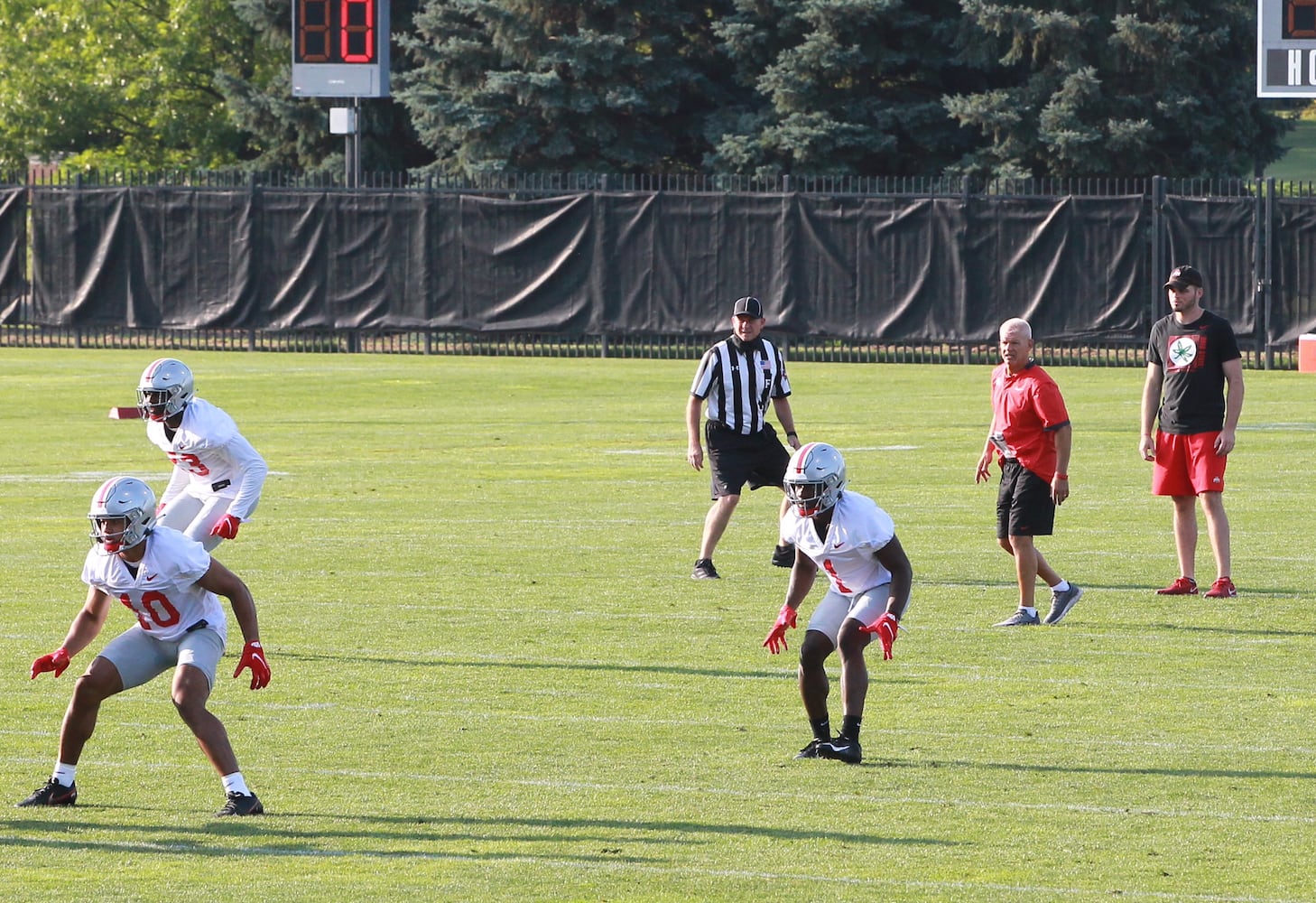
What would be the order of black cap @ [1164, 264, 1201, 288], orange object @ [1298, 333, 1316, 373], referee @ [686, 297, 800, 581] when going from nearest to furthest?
black cap @ [1164, 264, 1201, 288]
referee @ [686, 297, 800, 581]
orange object @ [1298, 333, 1316, 373]

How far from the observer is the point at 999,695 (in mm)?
9914

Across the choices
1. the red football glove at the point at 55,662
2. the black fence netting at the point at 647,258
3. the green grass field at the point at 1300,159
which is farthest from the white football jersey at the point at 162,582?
the green grass field at the point at 1300,159

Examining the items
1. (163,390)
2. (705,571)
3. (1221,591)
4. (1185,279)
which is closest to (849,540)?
(163,390)

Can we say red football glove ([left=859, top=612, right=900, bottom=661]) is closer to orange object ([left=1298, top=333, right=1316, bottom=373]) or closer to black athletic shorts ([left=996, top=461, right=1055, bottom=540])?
black athletic shorts ([left=996, top=461, right=1055, bottom=540])

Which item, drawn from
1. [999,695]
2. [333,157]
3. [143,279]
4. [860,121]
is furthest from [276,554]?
[333,157]

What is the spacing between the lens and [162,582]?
7648 mm

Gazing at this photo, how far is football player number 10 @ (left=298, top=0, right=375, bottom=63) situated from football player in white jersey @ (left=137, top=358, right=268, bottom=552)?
1030 inches

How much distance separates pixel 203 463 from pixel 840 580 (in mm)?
3606

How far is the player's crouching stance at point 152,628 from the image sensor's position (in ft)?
24.8

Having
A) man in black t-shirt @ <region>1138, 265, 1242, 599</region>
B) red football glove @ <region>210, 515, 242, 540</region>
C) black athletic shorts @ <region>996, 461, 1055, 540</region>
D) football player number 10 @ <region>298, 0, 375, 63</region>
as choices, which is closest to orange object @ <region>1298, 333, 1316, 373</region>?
football player number 10 @ <region>298, 0, 375, 63</region>

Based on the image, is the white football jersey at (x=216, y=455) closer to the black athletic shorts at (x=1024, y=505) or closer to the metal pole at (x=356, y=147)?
the black athletic shorts at (x=1024, y=505)

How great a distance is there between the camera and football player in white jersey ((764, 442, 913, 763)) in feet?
27.1

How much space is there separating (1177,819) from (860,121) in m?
35.0

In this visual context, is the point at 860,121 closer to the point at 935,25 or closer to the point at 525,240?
the point at 935,25
